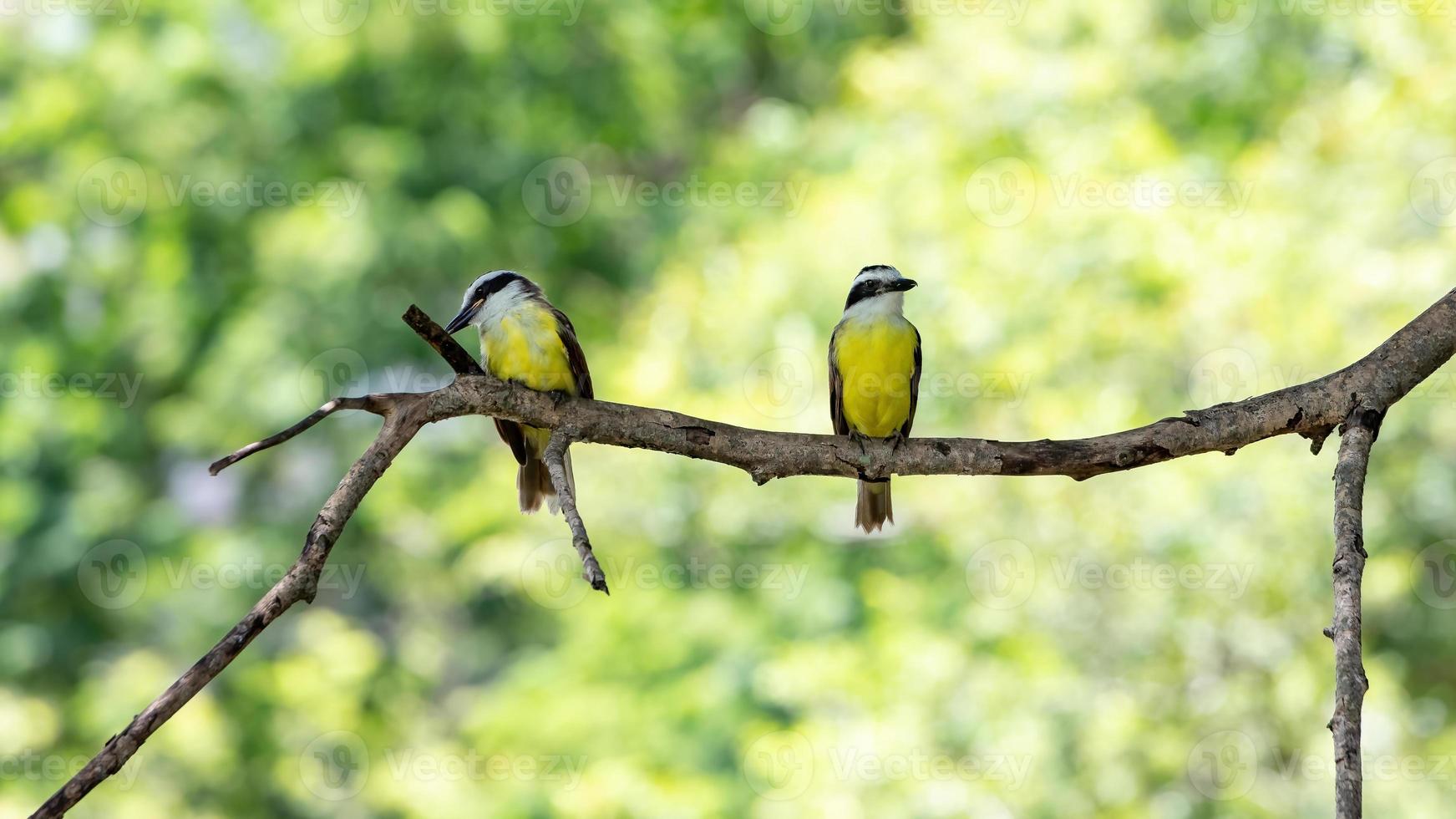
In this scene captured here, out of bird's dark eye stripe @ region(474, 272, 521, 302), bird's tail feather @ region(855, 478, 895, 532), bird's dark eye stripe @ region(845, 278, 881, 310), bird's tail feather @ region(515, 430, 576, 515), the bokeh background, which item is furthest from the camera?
the bokeh background

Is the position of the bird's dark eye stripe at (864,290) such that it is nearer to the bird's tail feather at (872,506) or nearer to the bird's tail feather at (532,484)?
the bird's tail feather at (872,506)

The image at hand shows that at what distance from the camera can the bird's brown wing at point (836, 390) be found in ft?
17.6

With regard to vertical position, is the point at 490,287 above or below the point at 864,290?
below

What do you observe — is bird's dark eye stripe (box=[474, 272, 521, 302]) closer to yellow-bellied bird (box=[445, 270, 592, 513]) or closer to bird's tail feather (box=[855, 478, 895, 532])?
yellow-bellied bird (box=[445, 270, 592, 513])

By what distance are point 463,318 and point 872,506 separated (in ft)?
6.09

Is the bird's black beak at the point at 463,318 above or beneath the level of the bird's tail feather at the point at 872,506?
above

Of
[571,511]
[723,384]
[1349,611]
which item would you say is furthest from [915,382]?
[723,384]

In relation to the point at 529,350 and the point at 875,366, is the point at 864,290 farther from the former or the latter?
the point at 529,350

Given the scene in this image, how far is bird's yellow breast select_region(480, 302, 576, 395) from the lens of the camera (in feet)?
15.3

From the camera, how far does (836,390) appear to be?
213 inches

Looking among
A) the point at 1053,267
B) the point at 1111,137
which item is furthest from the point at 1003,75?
the point at 1053,267

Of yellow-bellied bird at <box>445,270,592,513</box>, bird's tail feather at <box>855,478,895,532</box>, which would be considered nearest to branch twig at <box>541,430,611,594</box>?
yellow-bellied bird at <box>445,270,592,513</box>

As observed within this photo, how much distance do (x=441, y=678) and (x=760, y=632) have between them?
681 centimetres

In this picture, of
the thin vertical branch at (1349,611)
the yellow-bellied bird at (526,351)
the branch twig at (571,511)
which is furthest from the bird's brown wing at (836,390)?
the thin vertical branch at (1349,611)
